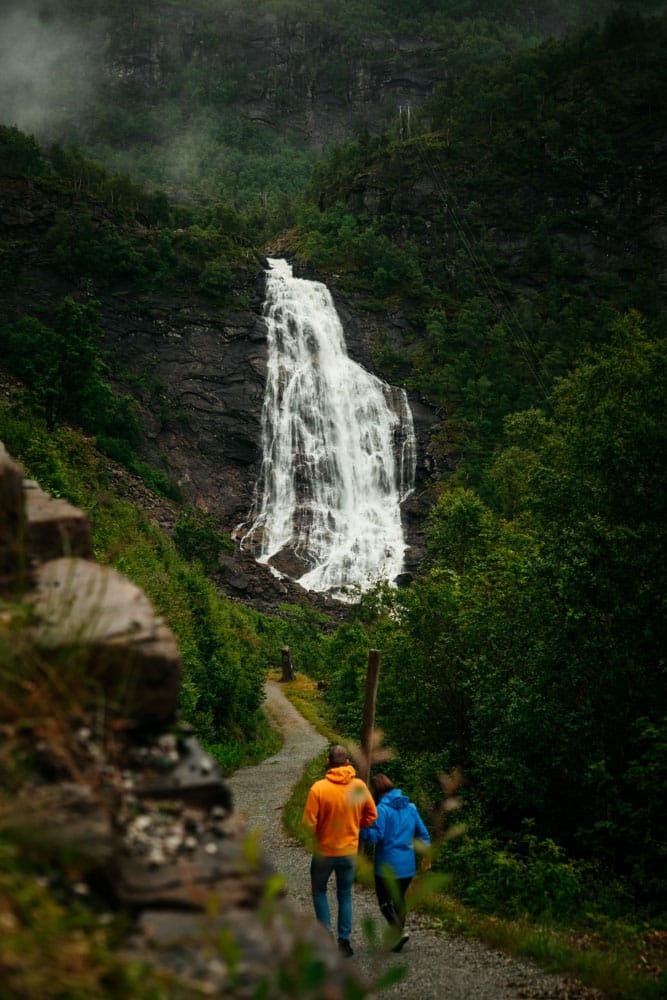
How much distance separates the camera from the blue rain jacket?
641 centimetres

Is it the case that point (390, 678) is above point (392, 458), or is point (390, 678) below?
below

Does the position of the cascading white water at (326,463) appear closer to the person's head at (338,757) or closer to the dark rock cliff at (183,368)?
the dark rock cliff at (183,368)

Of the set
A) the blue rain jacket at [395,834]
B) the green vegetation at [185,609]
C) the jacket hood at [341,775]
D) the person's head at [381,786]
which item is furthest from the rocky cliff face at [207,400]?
the jacket hood at [341,775]

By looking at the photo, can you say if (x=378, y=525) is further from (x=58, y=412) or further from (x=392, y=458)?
(x=58, y=412)

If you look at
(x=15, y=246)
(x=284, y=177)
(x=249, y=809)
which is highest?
(x=284, y=177)

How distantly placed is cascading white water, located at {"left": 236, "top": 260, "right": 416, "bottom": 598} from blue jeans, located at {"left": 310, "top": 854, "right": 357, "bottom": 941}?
35.4 metres

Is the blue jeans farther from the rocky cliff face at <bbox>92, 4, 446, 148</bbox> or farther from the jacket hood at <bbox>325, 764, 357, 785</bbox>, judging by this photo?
the rocky cliff face at <bbox>92, 4, 446, 148</bbox>

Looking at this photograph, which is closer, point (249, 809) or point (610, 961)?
point (610, 961)

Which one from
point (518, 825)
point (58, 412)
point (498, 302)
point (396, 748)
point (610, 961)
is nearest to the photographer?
point (610, 961)

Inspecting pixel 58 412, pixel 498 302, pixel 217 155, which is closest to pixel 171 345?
pixel 58 412

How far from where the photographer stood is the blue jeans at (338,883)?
20.3ft

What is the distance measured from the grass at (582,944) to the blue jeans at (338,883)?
207mm

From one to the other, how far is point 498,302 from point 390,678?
54.2 meters

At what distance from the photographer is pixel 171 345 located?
165 ft
